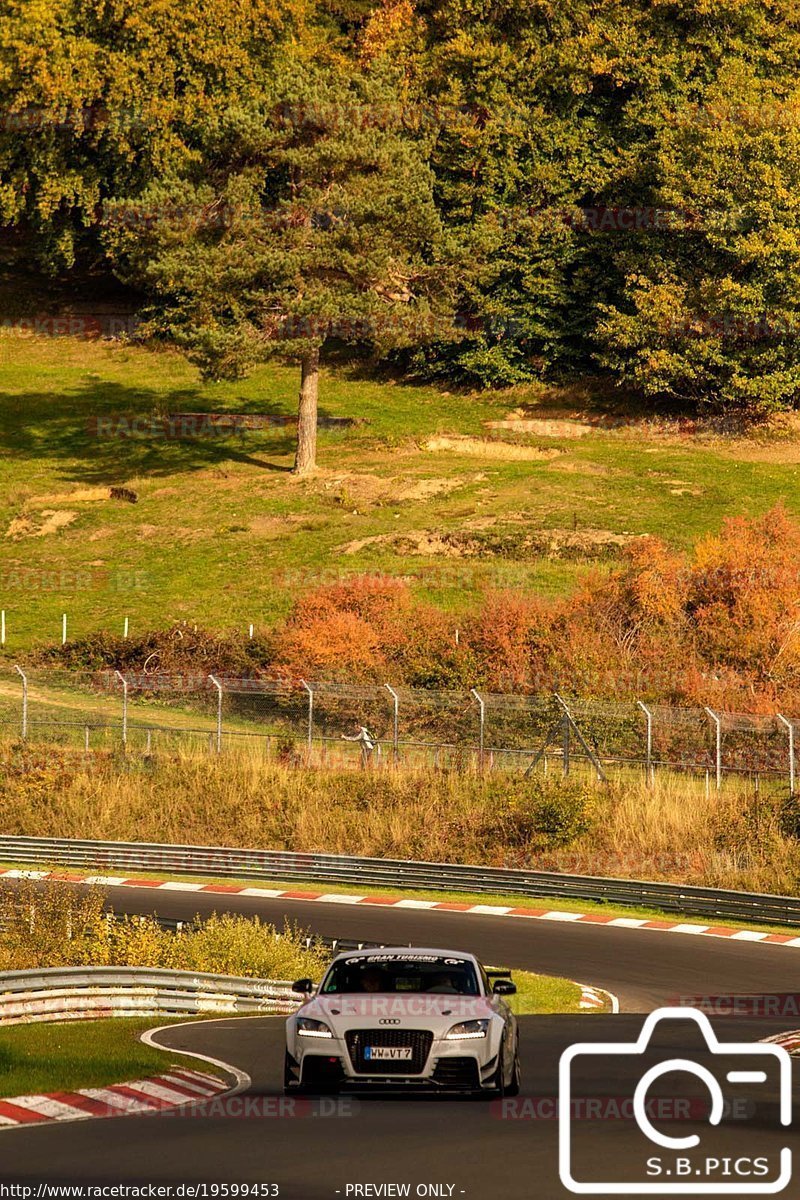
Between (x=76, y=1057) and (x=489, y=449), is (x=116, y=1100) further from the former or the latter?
(x=489, y=449)

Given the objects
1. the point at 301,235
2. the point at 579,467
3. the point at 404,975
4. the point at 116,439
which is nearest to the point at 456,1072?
the point at 404,975

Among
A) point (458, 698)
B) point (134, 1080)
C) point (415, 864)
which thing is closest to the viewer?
point (134, 1080)

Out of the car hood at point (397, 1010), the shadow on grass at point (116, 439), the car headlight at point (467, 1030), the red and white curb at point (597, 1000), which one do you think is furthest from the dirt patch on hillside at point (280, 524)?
the car headlight at point (467, 1030)

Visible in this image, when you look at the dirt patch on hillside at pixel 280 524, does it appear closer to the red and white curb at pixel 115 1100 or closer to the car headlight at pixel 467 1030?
the red and white curb at pixel 115 1100

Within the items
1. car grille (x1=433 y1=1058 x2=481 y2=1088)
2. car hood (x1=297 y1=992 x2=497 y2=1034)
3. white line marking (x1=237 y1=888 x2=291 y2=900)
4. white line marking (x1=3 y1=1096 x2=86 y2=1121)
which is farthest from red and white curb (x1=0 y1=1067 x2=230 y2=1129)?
white line marking (x1=237 y1=888 x2=291 y2=900)

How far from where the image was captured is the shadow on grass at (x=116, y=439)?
7350cm

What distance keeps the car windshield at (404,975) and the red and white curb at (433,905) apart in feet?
51.8

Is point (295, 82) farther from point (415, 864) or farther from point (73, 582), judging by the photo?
point (415, 864)

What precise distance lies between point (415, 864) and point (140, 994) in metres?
15.1

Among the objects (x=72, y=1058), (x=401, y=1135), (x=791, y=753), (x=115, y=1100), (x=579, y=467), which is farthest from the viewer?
(x=579, y=467)

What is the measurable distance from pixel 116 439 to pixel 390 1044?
64.1 m

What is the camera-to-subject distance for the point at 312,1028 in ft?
52.3

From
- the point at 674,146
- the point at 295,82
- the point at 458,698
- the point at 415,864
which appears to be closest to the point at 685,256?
the point at 674,146

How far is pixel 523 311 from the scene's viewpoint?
81500 millimetres
